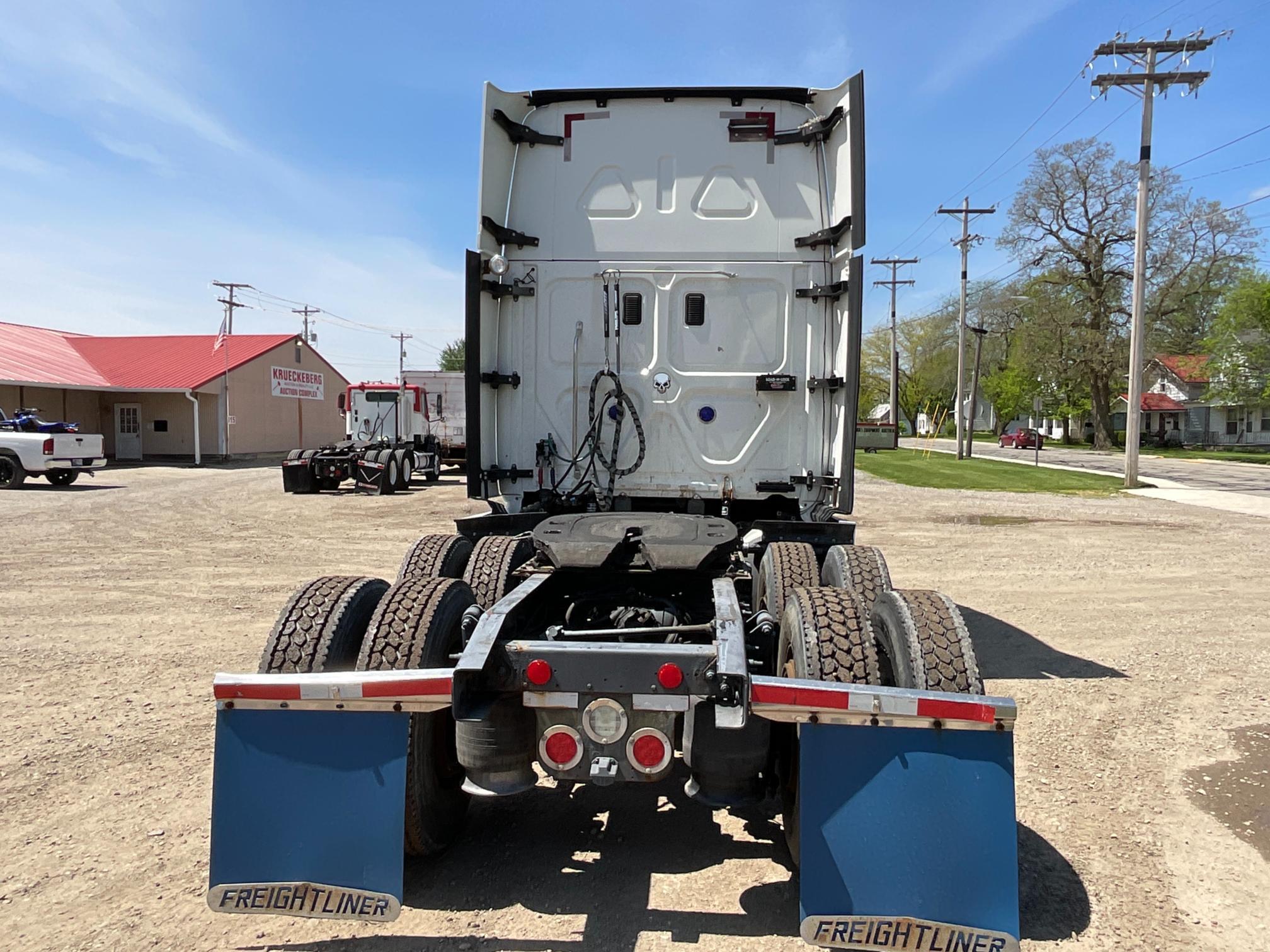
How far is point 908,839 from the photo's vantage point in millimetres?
2553

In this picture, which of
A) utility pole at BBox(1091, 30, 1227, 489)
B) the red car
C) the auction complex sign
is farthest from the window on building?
the auction complex sign

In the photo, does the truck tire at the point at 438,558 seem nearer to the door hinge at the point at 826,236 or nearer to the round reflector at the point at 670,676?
the round reflector at the point at 670,676

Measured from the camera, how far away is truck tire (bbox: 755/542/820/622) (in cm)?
443

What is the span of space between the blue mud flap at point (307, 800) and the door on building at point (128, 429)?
36.3 m

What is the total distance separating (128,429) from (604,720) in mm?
37298

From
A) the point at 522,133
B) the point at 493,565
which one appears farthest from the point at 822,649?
the point at 522,133

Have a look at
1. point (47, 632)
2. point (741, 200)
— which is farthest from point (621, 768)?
point (47, 632)

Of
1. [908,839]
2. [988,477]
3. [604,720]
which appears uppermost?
[604,720]

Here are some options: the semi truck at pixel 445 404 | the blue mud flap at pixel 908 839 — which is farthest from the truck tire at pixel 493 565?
the semi truck at pixel 445 404

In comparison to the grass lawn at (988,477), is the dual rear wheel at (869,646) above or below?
above

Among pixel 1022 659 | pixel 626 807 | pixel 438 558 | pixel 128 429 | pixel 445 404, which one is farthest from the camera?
pixel 128 429

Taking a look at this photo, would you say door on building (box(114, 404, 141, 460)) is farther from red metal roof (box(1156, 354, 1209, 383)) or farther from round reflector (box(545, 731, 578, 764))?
red metal roof (box(1156, 354, 1209, 383))

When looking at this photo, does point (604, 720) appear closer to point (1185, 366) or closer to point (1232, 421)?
point (1232, 421)

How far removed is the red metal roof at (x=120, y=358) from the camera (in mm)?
30062
